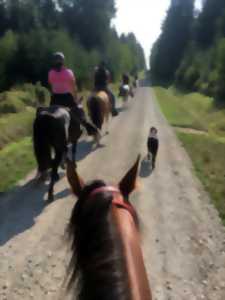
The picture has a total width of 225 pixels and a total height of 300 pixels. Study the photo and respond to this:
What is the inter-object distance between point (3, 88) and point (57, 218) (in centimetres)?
3459

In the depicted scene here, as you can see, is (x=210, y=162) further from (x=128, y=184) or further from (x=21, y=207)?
(x=128, y=184)

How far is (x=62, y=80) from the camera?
428 inches

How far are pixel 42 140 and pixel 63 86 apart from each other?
2376mm

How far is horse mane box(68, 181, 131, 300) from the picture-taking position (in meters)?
1.87

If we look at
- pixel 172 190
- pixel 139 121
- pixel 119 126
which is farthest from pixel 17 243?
pixel 139 121

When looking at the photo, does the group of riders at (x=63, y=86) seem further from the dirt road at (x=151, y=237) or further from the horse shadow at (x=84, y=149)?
the horse shadow at (x=84, y=149)

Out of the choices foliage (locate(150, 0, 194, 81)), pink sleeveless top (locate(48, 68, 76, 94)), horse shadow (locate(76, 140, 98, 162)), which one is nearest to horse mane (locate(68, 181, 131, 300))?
pink sleeveless top (locate(48, 68, 76, 94))

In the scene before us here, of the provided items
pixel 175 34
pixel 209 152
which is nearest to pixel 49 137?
pixel 209 152

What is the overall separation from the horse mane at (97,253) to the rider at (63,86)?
27.6ft

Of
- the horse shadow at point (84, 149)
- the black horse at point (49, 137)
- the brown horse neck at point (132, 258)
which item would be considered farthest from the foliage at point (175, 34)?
the brown horse neck at point (132, 258)

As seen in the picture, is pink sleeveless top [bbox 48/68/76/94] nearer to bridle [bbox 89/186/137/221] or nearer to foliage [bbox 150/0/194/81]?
bridle [bbox 89/186/137/221]

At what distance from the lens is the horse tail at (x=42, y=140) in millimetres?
8945

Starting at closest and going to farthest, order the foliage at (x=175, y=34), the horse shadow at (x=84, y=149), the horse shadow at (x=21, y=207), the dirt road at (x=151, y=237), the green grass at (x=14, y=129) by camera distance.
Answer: the dirt road at (x=151, y=237) → the horse shadow at (x=21, y=207) → the horse shadow at (x=84, y=149) → the green grass at (x=14, y=129) → the foliage at (x=175, y=34)

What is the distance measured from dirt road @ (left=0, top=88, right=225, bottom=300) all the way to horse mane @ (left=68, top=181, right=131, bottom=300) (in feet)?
0.84
